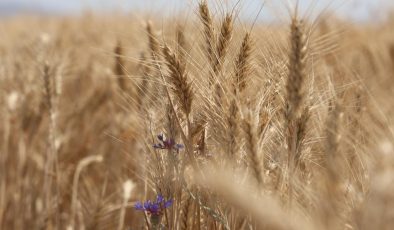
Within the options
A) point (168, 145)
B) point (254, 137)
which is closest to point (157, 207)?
point (168, 145)

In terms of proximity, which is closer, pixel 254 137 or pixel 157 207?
pixel 254 137

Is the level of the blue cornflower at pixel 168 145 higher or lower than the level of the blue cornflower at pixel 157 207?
higher

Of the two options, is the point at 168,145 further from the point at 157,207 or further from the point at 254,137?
the point at 254,137

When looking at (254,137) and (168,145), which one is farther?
(168,145)

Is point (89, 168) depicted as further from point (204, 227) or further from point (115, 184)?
point (204, 227)

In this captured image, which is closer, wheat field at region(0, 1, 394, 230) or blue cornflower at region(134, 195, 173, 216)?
wheat field at region(0, 1, 394, 230)

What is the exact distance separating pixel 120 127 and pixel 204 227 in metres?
1.43

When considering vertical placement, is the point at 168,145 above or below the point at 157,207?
above

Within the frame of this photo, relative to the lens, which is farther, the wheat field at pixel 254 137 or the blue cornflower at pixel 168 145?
the blue cornflower at pixel 168 145

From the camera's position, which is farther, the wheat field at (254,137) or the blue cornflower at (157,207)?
the blue cornflower at (157,207)

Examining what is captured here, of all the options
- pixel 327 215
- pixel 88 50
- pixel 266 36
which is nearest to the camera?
pixel 327 215

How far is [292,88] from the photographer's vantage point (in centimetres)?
93

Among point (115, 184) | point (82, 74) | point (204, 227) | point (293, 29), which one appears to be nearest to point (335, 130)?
point (293, 29)

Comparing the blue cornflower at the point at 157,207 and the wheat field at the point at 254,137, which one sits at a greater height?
the wheat field at the point at 254,137
